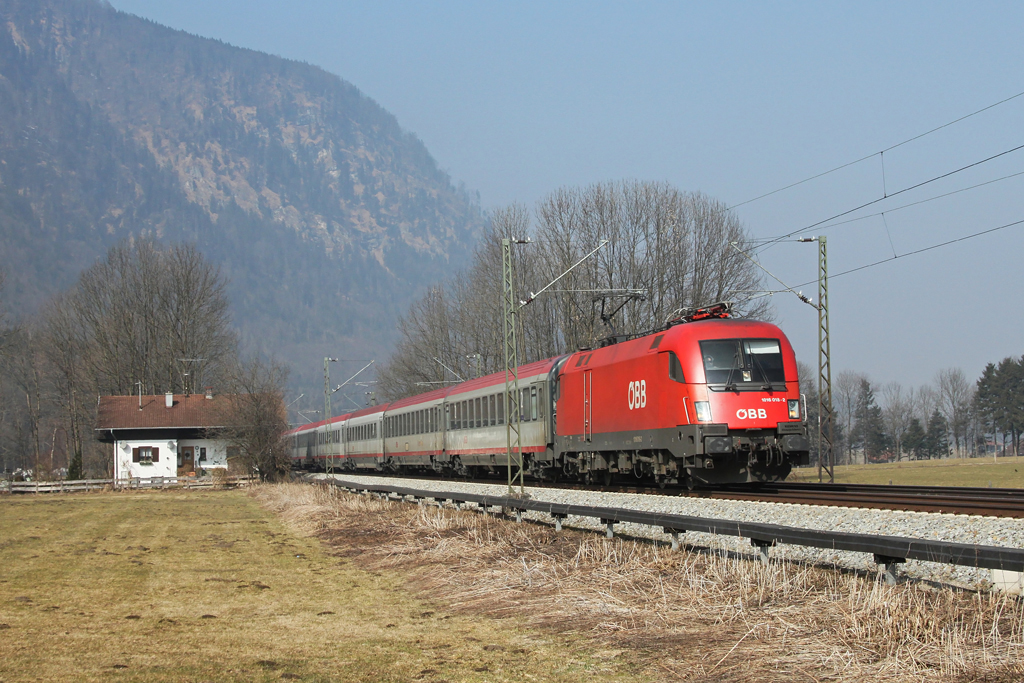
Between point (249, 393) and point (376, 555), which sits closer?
point (376, 555)

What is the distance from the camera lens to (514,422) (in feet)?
100.0

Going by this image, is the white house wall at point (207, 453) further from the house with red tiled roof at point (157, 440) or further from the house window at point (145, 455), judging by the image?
the house window at point (145, 455)

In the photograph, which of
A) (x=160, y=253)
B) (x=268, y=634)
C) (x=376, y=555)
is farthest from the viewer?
(x=160, y=253)

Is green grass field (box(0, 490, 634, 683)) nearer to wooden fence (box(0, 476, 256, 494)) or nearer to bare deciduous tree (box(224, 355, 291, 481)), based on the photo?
bare deciduous tree (box(224, 355, 291, 481))

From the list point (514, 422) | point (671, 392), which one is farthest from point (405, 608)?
point (514, 422)

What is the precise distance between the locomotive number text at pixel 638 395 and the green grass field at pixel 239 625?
25.3ft

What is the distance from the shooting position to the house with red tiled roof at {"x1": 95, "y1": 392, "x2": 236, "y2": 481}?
211 ft

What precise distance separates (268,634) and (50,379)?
310ft

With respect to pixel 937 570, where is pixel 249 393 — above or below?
above

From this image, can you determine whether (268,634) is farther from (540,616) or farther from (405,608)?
(540,616)

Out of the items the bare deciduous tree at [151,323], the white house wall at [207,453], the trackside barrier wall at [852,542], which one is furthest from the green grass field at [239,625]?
the bare deciduous tree at [151,323]

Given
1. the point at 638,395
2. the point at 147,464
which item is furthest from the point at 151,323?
the point at 638,395

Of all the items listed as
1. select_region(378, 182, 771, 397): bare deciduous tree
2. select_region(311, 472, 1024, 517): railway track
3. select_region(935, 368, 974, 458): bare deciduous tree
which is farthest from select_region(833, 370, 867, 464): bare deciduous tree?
select_region(311, 472, 1024, 517): railway track

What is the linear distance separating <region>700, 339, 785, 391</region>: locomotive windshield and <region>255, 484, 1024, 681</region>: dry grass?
6258 millimetres
